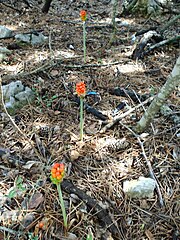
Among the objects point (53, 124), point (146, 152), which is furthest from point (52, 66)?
point (146, 152)

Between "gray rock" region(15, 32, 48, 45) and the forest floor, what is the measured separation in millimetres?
429

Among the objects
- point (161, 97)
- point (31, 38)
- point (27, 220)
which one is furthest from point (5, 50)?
point (27, 220)

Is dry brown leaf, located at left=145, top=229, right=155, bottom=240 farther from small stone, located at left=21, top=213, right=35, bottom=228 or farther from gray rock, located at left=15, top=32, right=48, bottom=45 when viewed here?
gray rock, located at left=15, top=32, right=48, bottom=45

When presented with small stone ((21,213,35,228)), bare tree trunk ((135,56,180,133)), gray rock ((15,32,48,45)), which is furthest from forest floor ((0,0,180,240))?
gray rock ((15,32,48,45))

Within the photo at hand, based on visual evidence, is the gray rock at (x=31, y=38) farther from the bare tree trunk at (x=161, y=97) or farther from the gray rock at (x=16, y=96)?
the bare tree trunk at (x=161, y=97)

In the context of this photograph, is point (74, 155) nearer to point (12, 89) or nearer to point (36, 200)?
point (36, 200)

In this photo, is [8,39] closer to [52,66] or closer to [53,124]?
[52,66]

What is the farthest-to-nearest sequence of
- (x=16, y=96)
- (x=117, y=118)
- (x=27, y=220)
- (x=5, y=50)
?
(x=5, y=50) < (x=16, y=96) < (x=117, y=118) < (x=27, y=220)

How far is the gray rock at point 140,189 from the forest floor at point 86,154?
31 millimetres

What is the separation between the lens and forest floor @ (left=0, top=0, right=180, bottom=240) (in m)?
1.44

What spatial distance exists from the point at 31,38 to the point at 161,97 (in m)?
2.48

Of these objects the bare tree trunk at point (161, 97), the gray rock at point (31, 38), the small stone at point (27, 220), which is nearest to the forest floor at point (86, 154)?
the small stone at point (27, 220)

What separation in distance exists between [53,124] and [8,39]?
221 centimetres

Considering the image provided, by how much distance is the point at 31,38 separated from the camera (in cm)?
365
